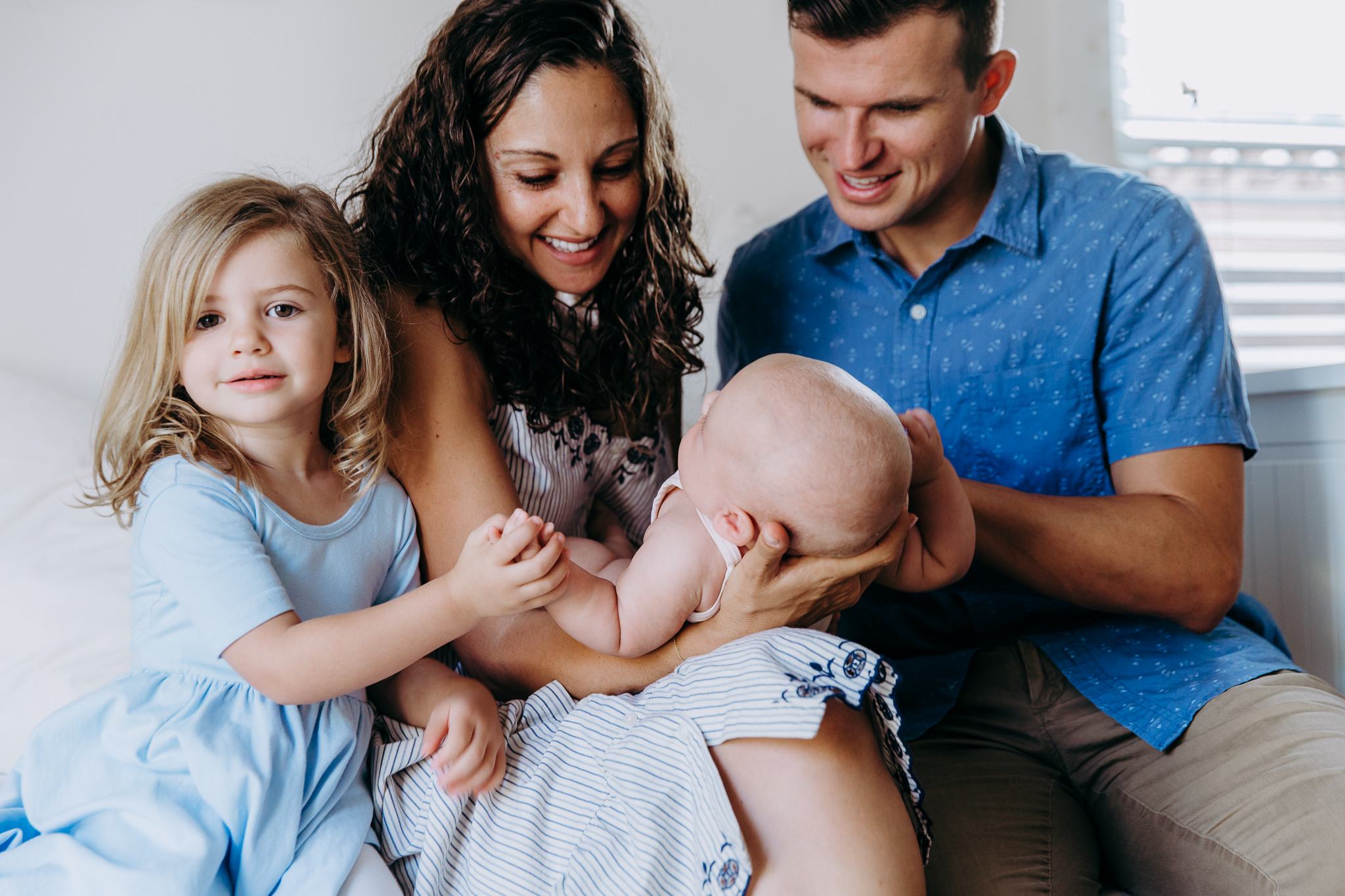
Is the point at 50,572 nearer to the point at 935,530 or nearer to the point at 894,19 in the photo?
the point at 935,530

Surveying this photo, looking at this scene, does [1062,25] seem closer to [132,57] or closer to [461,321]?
[461,321]

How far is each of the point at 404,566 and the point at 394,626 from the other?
23cm

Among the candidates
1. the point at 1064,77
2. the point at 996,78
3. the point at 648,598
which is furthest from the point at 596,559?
the point at 1064,77

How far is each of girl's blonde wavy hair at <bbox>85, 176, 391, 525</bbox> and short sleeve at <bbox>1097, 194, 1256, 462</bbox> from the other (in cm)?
109

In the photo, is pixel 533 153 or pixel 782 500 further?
pixel 533 153

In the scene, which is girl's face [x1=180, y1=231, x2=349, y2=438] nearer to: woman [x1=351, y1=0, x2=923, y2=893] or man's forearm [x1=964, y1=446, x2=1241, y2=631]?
woman [x1=351, y1=0, x2=923, y2=893]

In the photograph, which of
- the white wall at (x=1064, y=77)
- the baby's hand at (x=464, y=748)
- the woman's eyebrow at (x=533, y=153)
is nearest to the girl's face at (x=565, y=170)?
the woman's eyebrow at (x=533, y=153)

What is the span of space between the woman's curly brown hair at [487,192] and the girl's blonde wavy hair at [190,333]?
14 cm

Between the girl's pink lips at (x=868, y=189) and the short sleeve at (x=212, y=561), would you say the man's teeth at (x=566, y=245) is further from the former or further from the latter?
the short sleeve at (x=212, y=561)

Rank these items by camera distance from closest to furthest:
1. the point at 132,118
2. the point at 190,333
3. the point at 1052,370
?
the point at 190,333
the point at 1052,370
the point at 132,118

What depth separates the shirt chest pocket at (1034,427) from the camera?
1466 mm

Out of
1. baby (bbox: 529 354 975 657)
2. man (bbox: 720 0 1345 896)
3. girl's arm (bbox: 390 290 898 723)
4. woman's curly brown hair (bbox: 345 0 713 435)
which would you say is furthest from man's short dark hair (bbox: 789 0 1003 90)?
girl's arm (bbox: 390 290 898 723)

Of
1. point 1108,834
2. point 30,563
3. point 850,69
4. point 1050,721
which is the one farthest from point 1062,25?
point 30,563

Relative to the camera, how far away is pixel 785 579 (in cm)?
104
